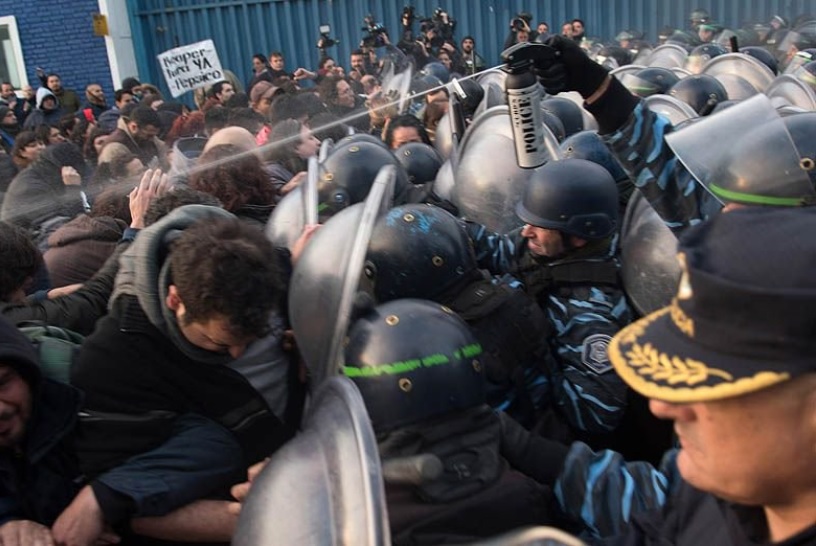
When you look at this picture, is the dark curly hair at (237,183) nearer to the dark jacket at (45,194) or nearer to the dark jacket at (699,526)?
the dark jacket at (45,194)

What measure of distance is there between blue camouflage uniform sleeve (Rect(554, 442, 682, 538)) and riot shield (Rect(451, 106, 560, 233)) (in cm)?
193

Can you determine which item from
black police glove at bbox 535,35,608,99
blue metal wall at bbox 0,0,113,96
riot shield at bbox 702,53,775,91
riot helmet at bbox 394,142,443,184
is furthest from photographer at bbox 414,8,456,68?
black police glove at bbox 535,35,608,99

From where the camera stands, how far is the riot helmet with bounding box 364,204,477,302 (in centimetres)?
221

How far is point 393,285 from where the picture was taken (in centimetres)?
221

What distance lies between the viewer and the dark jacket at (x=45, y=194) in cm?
447

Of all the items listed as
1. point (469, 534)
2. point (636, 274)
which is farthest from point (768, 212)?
point (636, 274)

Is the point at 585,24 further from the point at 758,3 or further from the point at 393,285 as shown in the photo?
the point at 393,285

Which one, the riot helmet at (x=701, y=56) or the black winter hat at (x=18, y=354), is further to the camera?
the riot helmet at (x=701, y=56)

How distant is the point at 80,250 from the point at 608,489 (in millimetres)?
2370

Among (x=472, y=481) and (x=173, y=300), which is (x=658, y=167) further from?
(x=173, y=300)

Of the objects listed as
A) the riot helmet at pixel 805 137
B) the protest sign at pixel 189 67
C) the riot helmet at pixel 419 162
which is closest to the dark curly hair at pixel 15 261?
the riot helmet at pixel 805 137

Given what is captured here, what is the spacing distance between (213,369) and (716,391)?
135cm

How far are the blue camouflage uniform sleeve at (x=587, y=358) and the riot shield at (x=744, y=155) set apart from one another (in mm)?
445

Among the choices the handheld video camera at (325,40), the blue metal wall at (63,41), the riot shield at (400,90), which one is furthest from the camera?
the blue metal wall at (63,41)
